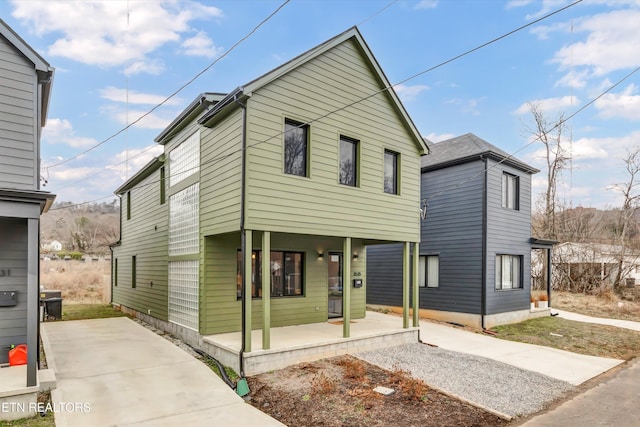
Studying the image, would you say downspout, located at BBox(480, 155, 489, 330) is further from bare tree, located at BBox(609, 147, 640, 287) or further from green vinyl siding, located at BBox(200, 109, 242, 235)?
bare tree, located at BBox(609, 147, 640, 287)

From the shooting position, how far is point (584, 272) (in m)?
23.7

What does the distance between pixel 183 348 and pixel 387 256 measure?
9301 mm

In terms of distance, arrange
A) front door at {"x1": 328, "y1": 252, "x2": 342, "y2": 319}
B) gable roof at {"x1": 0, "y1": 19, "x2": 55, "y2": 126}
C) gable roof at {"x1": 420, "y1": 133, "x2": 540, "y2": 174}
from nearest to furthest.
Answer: gable roof at {"x1": 0, "y1": 19, "x2": 55, "y2": 126}, front door at {"x1": 328, "y1": 252, "x2": 342, "y2": 319}, gable roof at {"x1": 420, "y1": 133, "x2": 540, "y2": 174}

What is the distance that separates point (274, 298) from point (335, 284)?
2.30m

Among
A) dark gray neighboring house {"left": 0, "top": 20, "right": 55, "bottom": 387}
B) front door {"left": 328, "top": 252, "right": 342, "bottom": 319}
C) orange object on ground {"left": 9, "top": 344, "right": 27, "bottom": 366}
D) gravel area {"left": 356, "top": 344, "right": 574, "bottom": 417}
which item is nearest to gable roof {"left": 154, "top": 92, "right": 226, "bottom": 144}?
dark gray neighboring house {"left": 0, "top": 20, "right": 55, "bottom": 387}

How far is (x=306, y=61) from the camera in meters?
8.93

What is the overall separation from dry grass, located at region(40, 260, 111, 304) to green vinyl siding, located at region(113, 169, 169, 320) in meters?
3.96

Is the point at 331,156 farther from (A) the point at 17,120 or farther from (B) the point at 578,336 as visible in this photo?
(B) the point at 578,336

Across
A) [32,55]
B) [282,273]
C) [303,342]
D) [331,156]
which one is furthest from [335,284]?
[32,55]

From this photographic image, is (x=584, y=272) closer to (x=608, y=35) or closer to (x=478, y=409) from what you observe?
(x=608, y=35)

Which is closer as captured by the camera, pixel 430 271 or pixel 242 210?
pixel 242 210

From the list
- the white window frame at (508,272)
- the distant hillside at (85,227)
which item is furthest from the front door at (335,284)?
the distant hillside at (85,227)

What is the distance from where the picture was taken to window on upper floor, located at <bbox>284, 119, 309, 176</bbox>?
342 inches

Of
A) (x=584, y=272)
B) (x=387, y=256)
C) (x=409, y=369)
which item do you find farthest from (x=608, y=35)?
(x=584, y=272)
